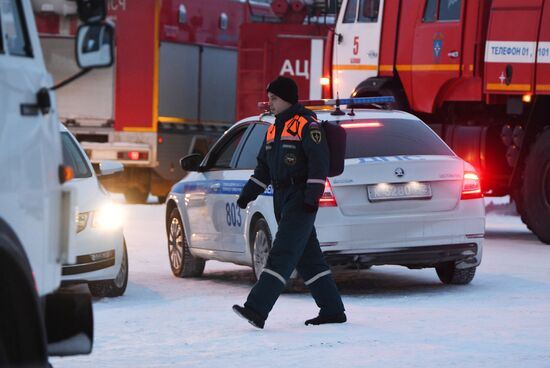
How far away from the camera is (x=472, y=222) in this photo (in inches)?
514

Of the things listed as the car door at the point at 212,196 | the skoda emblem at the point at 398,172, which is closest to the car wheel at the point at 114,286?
the car door at the point at 212,196

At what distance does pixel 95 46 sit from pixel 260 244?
280 inches

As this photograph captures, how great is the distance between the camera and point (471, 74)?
Result: 1938cm

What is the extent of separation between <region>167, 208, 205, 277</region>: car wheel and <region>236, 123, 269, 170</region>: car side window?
116 cm

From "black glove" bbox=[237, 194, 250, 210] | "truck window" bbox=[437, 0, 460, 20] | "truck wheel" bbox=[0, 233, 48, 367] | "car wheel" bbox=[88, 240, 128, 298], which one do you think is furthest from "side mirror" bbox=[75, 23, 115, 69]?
"truck window" bbox=[437, 0, 460, 20]

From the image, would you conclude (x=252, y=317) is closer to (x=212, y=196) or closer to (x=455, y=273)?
(x=455, y=273)

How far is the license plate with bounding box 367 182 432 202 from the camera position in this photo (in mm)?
12617

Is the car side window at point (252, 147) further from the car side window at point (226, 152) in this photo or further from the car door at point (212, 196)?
the car side window at point (226, 152)

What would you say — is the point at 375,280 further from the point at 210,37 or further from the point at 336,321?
the point at 210,37

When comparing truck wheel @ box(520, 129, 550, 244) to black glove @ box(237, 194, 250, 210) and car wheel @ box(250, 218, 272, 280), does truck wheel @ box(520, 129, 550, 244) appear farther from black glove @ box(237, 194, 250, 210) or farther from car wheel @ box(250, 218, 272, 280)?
black glove @ box(237, 194, 250, 210)

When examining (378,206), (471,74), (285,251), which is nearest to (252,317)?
(285,251)

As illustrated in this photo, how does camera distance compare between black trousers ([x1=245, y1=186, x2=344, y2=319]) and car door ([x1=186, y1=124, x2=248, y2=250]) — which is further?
car door ([x1=186, y1=124, x2=248, y2=250])

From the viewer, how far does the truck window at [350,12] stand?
2067cm

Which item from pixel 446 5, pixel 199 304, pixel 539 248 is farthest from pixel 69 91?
pixel 199 304
